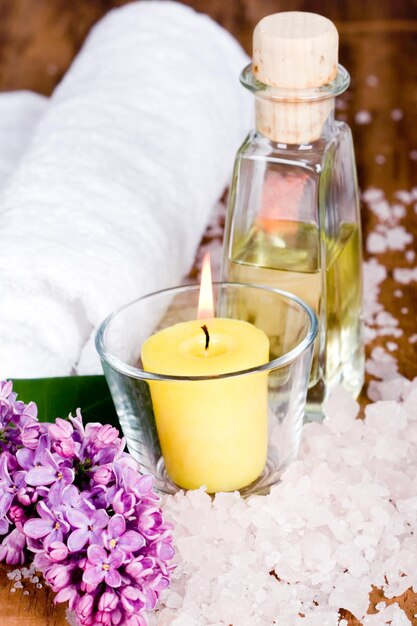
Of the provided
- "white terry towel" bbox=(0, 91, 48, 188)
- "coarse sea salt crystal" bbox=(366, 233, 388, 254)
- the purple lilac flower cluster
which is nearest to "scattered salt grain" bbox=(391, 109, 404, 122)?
"coarse sea salt crystal" bbox=(366, 233, 388, 254)

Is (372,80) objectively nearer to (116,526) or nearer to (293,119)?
(293,119)

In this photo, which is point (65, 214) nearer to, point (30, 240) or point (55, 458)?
point (30, 240)

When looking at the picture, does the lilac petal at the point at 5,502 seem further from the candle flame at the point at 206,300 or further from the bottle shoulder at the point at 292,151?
the bottle shoulder at the point at 292,151

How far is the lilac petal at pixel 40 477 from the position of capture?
0.56 m

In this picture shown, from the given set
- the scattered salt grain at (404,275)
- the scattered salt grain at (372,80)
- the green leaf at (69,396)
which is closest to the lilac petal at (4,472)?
the green leaf at (69,396)

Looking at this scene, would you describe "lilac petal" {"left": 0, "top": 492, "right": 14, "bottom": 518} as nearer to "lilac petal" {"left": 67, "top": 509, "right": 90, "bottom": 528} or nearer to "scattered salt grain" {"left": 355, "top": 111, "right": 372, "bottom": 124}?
"lilac petal" {"left": 67, "top": 509, "right": 90, "bottom": 528}

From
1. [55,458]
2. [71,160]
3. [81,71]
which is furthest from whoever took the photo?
[81,71]

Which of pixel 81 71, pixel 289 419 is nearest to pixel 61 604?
pixel 289 419

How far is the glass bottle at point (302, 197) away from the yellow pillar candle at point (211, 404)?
0.23 ft

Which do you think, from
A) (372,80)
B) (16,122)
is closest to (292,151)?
(16,122)

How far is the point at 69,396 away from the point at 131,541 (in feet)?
0.64

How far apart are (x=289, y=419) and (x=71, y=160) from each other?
1.14 ft

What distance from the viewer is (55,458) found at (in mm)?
563

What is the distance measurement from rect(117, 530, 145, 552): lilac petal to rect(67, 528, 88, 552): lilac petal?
2cm
